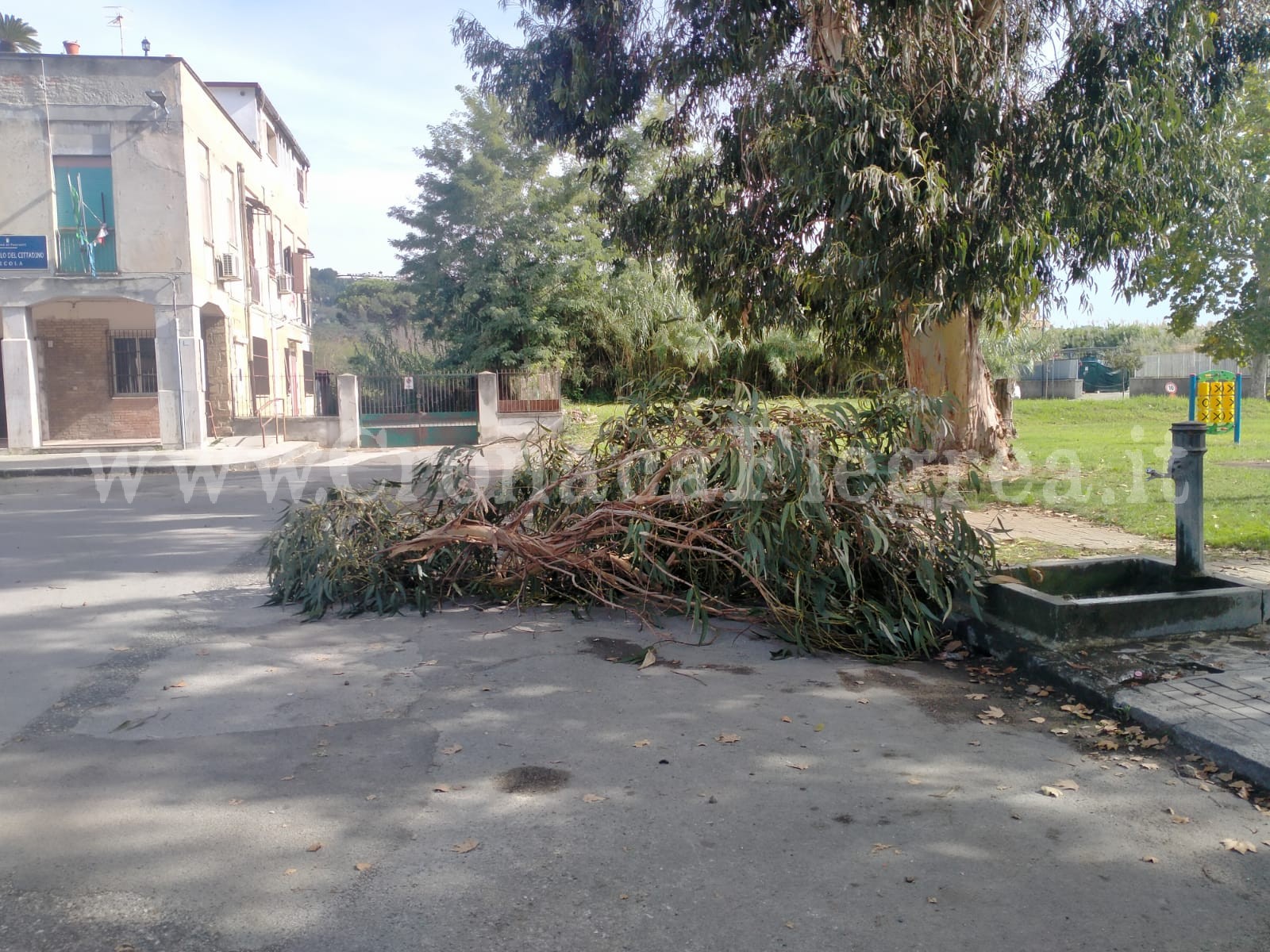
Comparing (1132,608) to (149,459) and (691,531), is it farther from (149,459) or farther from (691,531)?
(149,459)

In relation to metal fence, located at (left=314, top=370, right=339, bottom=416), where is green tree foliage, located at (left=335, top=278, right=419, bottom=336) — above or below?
above

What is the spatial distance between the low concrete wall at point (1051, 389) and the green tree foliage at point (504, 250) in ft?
49.3

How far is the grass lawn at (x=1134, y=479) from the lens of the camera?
30.5 ft

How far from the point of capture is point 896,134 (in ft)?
28.8

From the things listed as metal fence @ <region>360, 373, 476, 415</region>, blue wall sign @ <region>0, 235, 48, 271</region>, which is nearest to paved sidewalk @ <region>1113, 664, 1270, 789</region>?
metal fence @ <region>360, 373, 476, 415</region>

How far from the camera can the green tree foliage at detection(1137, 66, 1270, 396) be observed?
11.6 meters

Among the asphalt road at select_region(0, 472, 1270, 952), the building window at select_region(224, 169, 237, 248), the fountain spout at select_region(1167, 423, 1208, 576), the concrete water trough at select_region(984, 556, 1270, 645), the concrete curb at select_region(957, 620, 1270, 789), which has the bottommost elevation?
the asphalt road at select_region(0, 472, 1270, 952)

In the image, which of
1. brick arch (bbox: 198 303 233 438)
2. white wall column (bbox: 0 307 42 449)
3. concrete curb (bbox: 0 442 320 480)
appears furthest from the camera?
brick arch (bbox: 198 303 233 438)

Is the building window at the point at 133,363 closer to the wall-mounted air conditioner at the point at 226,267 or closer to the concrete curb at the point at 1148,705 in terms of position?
the wall-mounted air conditioner at the point at 226,267

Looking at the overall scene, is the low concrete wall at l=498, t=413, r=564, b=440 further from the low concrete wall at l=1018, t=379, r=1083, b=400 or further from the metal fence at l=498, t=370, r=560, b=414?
the low concrete wall at l=1018, t=379, r=1083, b=400

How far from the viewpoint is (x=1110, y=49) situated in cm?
895

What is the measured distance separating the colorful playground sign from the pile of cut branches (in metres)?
11.4

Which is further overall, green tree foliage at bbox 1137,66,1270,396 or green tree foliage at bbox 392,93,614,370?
green tree foliage at bbox 392,93,614,370

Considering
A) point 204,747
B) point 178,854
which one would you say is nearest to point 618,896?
point 178,854
